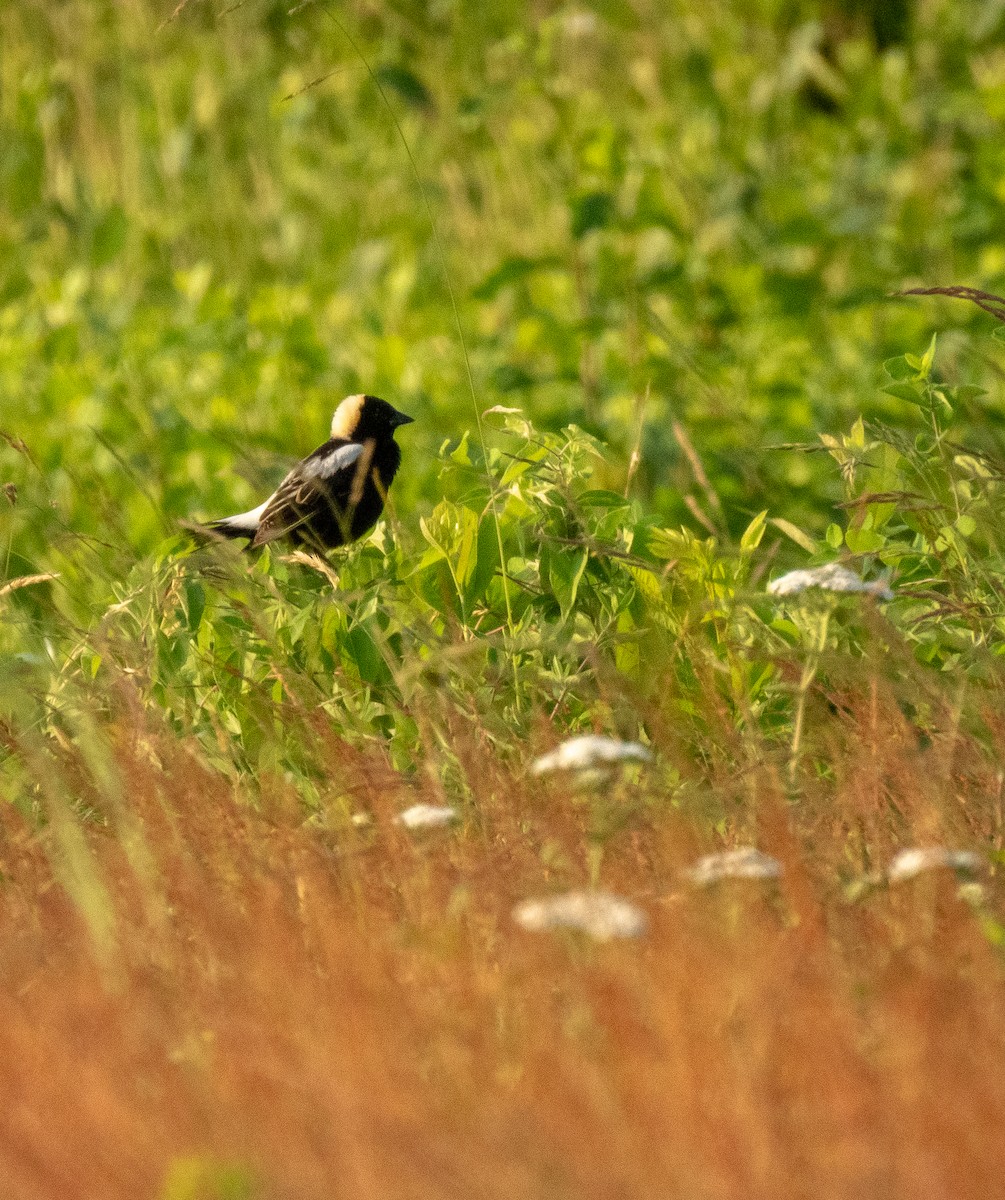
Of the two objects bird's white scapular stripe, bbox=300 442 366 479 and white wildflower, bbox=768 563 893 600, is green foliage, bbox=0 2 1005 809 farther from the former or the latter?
bird's white scapular stripe, bbox=300 442 366 479

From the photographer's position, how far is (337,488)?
457 centimetres

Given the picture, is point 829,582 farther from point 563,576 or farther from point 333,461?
point 333,461

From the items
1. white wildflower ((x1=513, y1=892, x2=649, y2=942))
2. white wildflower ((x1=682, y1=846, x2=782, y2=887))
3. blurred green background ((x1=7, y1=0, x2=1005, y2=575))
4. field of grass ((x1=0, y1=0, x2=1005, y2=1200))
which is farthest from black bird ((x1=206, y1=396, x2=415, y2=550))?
white wildflower ((x1=513, y1=892, x2=649, y2=942))

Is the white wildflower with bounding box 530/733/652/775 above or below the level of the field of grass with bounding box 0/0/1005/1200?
above

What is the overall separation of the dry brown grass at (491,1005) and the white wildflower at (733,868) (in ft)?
0.11

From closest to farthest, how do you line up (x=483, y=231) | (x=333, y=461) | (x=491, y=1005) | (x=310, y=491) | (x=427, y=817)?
(x=491, y=1005) < (x=427, y=817) < (x=310, y=491) < (x=333, y=461) < (x=483, y=231)

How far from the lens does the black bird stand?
14.8 feet

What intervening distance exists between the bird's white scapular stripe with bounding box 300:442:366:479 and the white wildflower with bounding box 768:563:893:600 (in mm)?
2150

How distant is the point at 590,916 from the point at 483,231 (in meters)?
6.13

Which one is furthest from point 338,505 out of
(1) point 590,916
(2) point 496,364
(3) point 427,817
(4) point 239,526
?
(1) point 590,916

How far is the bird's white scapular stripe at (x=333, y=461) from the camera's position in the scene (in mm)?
4590

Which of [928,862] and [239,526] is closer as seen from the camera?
[928,862]

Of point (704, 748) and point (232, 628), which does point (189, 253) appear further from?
point (704, 748)

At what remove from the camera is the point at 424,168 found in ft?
27.5
